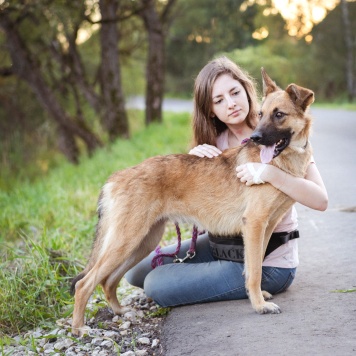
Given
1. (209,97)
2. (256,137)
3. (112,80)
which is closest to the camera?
(256,137)

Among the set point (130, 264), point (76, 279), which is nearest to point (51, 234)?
point (130, 264)

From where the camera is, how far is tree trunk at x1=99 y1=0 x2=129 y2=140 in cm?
1482

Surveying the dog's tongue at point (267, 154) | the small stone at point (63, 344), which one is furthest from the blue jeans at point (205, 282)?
the dog's tongue at point (267, 154)

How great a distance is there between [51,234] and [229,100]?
321cm

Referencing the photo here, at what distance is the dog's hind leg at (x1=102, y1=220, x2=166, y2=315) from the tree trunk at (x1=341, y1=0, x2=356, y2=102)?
2452cm

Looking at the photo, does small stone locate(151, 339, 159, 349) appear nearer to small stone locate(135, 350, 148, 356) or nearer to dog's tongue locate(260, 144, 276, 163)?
small stone locate(135, 350, 148, 356)

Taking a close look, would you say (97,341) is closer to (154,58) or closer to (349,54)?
(154,58)

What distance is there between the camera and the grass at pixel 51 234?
4609mm

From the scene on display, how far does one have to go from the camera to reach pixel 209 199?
431 cm

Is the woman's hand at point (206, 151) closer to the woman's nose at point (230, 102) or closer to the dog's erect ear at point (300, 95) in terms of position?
the woman's nose at point (230, 102)

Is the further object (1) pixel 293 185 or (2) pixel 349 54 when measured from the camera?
(2) pixel 349 54

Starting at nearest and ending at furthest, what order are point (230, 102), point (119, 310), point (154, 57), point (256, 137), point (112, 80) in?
point (256, 137) < point (119, 310) < point (230, 102) < point (112, 80) < point (154, 57)

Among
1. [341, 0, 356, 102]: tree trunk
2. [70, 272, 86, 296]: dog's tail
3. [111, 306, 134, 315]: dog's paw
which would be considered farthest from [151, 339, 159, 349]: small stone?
[341, 0, 356, 102]: tree trunk

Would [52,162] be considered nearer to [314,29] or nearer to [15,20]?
[15,20]
